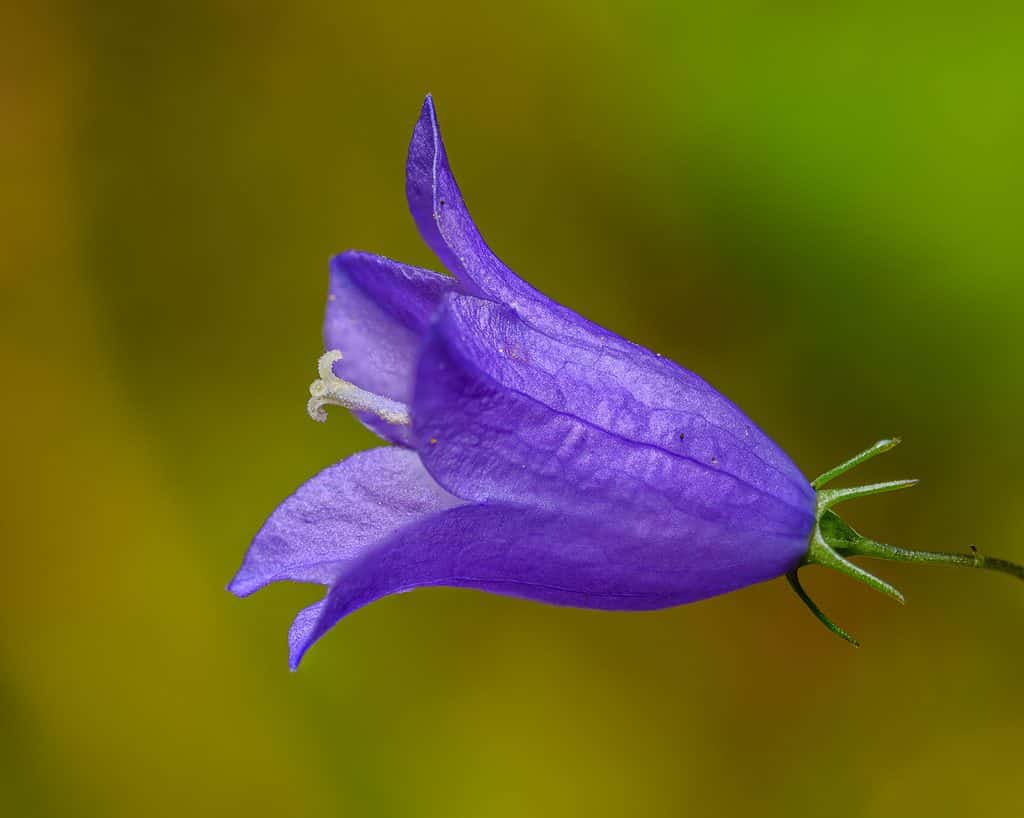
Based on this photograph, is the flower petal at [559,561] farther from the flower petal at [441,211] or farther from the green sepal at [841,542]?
the flower petal at [441,211]

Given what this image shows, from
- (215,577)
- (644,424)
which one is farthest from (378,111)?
(644,424)

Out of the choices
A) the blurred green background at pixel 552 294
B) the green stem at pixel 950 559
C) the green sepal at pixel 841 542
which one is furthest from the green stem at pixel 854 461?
the blurred green background at pixel 552 294

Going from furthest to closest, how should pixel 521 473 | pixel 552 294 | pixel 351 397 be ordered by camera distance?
pixel 552 294, pixel 351 397, pixel 521 473

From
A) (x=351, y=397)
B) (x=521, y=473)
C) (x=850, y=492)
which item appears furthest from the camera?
(x=850, y=492)

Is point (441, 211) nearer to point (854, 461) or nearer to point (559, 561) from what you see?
point (559, 561)

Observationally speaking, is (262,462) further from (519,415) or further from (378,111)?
(519,415)

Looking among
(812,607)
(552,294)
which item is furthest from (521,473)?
(552,294)

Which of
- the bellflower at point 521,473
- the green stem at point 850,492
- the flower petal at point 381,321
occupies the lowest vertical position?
the green stem at point 850,492
